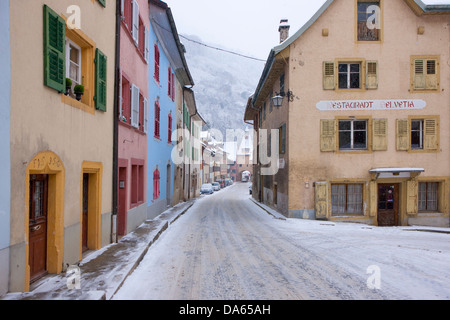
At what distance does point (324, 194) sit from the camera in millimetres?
16016

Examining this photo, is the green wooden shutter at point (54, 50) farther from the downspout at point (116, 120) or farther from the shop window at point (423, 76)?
the shop window at point (423, 76)

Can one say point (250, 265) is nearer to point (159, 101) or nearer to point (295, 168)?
point (295, 168)

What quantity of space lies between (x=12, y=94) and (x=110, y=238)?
556 centimetres

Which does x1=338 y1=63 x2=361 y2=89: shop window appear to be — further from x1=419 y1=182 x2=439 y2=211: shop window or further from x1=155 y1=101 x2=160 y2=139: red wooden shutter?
x1=155 y1=101 x2=160 y2=139: red wooden shutter

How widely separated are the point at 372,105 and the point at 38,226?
1474 cm

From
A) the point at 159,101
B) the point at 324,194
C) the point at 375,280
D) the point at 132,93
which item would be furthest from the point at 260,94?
the point at 375,280

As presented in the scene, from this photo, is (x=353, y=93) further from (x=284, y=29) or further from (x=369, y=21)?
(x=284, y=29)

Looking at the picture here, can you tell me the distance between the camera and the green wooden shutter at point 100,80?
851cm

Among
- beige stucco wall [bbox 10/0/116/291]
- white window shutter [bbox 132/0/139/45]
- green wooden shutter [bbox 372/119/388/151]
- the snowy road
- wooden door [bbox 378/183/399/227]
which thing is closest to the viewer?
beige stucco wall [bbox 10/0/116/291]

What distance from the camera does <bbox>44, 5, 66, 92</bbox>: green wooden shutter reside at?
602 cm

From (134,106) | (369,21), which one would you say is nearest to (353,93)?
(369,21)

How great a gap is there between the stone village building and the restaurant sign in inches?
1.8

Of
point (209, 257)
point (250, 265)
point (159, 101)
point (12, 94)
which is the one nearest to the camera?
point (12, 94)

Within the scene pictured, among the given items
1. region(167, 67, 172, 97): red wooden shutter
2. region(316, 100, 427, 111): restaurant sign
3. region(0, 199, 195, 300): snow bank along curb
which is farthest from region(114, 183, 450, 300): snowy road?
region(167, 67, 172, 97): red wooden shutter
